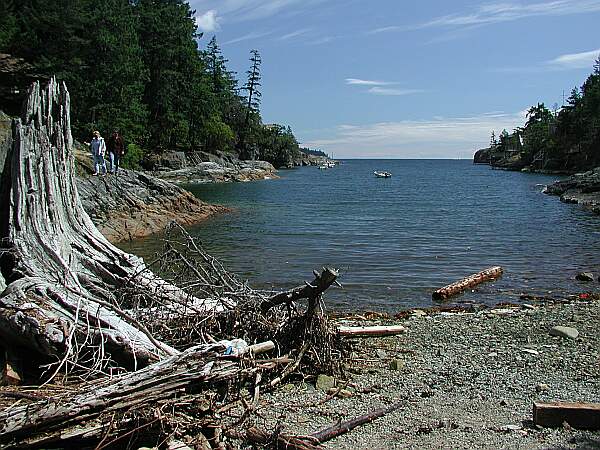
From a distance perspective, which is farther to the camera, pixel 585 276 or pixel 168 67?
pixel 168 67

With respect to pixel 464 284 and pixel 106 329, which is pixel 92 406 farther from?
pixel 464 284

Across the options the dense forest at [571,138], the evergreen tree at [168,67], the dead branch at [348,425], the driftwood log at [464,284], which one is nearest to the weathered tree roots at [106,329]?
the dead branch at [348,425]

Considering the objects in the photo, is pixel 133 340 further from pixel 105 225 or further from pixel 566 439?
pixel 105 225

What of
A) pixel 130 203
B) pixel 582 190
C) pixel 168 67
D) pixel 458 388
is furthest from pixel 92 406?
pixel 168 67

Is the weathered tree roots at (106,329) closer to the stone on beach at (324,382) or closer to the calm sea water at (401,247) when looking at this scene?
the stone on beach at (324,382)

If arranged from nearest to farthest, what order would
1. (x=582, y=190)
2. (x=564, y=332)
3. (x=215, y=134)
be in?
(x=564, y=332) < (x=582, y=190) < (x=215, y=134)

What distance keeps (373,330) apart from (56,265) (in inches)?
200

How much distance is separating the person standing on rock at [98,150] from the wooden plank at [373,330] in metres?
17.2

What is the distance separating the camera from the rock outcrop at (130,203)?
81.7ft

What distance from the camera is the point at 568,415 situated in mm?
6383

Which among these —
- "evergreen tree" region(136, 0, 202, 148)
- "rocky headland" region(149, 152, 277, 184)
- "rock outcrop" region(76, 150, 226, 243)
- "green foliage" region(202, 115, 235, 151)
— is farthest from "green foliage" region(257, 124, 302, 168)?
"rock outcrop" region(76, 150, 226, 243)

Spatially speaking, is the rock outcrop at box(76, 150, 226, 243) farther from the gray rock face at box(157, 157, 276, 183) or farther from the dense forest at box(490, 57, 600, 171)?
the dense forest at box(490, 57, 600, 171)

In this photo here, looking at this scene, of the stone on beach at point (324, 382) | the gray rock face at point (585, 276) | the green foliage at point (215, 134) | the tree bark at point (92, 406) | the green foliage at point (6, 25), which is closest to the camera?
the tree bark at point (92, 406)

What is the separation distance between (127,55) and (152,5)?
24.3 metres
